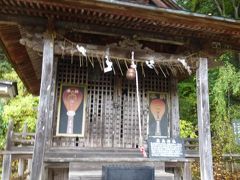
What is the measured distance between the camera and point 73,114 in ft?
21.9

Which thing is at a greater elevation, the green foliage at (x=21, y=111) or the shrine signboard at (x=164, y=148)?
the green foliage at (x=21, y=111)

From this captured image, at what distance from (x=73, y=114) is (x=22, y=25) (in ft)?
8.31

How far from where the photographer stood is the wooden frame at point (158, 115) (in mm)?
7191

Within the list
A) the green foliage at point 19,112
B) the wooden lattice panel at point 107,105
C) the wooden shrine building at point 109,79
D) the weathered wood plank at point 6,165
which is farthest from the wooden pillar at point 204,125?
the green foliage at point 19,112

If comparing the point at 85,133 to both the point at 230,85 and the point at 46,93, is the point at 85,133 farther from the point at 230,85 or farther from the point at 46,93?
the point at 230,85

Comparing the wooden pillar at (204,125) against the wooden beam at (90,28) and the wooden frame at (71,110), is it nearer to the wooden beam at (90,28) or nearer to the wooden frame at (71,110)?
the wooden beam at (90,28)

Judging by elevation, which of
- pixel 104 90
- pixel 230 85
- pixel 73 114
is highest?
pixel 230 85

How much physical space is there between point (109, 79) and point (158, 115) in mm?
1718

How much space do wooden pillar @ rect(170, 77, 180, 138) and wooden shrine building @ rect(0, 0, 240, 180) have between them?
29 mm

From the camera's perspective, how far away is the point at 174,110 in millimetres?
7418

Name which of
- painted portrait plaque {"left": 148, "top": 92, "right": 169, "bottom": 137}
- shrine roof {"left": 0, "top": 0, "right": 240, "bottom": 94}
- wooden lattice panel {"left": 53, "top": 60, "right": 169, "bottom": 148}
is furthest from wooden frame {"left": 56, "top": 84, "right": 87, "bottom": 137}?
painted portrait plaque {"left": 148, "top": 92, "right": 169, "bottom": 137}

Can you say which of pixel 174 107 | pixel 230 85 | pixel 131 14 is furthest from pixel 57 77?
pixel 230 85

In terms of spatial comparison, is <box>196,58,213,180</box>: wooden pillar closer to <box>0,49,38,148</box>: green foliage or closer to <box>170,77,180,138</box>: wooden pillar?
<box>170,77,180,138</box>: wooden pillar

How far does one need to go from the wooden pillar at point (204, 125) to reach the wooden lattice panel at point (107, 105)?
5.83 ft
